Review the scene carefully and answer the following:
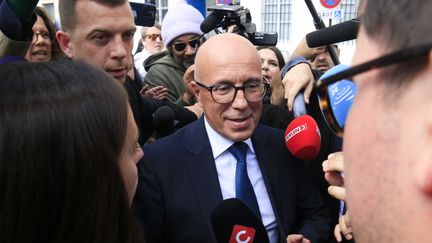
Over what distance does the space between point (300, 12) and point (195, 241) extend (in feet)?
37.1

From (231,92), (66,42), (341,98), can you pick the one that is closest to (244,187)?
(231,92)

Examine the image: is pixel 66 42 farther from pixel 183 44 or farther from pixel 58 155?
pixel 183 44

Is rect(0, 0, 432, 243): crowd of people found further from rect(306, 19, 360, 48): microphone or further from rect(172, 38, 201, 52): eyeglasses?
rect(172, 38, 201, 52): eyeglasses

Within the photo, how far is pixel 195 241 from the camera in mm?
1481

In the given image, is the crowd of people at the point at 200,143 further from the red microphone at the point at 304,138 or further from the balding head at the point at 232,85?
the red microphone at the point at 304,138

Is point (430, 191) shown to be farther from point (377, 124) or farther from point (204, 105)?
point (204, 105)

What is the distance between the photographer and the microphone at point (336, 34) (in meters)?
1.17

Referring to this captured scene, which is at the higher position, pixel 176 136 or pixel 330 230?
pixel 176 136

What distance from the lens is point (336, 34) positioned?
1201 mm

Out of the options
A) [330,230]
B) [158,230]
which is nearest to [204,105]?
[158,230]

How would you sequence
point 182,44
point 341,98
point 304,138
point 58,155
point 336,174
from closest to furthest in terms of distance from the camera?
point 58,155 → point 341,98 → point 336,174 → point 304,138 → point 182,44

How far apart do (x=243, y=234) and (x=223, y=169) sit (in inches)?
20.9

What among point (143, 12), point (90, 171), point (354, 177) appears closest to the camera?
point (354, 177)

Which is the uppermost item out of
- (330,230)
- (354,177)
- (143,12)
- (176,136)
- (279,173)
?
(143,12)
